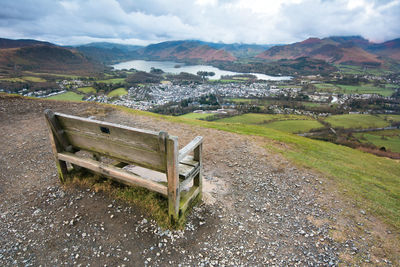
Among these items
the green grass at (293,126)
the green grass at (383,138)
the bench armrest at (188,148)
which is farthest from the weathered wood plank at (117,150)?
the green grass at (383,138)

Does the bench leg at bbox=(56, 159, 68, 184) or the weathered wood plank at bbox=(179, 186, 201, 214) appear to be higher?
the bench leg at bbox=(56, 159, 68, 184)

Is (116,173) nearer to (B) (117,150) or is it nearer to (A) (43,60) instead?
(B) (117,150)

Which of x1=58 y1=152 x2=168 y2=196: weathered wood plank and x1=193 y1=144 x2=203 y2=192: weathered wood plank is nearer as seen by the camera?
x1=58 y1=152 x2=168 y2=196: weathered wood plank

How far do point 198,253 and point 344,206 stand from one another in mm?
5126

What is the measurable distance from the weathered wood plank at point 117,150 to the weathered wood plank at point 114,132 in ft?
0.32

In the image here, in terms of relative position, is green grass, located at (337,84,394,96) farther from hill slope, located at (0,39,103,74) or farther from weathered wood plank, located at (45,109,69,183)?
hill slope, located at (0,39,103,74)

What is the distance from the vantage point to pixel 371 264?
13.6ft

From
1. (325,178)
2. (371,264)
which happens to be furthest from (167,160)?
(325,178)

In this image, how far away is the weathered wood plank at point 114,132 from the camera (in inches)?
149

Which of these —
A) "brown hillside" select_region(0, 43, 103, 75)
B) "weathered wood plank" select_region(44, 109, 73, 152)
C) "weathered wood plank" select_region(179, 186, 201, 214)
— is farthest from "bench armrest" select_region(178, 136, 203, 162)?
"brown hillside" select_region(0, 43, 103, 75)

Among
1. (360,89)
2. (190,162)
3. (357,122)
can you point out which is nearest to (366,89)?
(360,89)

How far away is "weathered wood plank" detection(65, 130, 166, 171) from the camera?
13.1ft

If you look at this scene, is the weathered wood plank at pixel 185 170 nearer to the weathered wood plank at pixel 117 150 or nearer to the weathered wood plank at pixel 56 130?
the weathered wood plank at pixel 117 150

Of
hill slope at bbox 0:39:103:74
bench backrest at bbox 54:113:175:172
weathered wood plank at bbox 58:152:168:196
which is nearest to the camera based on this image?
bench backrest at bbox 54:113:175:172
